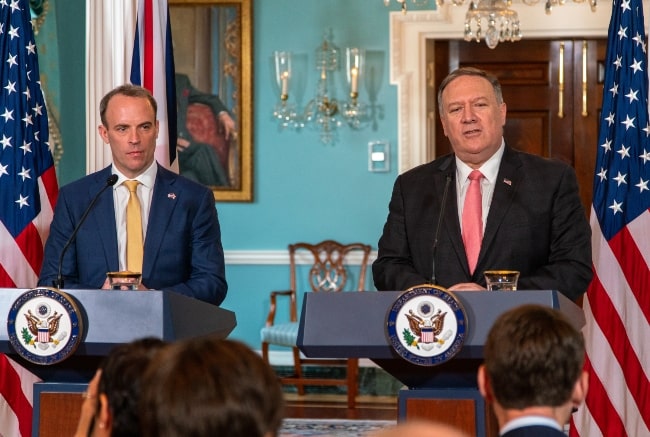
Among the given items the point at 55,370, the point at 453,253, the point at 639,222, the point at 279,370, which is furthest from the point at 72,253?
the point at 279,370

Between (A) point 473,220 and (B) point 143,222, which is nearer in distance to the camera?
(A) point 473,220

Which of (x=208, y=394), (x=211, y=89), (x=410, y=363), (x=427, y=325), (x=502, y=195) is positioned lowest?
(x=410, y=363)

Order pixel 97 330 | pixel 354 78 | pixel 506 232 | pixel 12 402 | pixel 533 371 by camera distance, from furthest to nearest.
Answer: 1. pixel 354 78
2. pixel 12 402
3. pixel 506 232
4. pixel 97 330
5. pixel 533 371

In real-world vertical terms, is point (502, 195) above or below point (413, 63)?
below

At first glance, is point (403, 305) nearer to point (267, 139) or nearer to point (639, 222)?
point (639, 222)

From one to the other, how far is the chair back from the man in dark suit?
4684 mm

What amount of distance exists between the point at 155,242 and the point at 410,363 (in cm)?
114

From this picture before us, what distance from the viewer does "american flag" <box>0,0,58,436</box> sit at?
482 cm

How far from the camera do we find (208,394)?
1336 mm

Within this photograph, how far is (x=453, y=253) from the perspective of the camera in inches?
138

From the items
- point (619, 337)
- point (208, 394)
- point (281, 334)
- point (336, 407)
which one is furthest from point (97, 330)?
point (336, 407)

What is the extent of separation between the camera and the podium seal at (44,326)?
9.82 feet

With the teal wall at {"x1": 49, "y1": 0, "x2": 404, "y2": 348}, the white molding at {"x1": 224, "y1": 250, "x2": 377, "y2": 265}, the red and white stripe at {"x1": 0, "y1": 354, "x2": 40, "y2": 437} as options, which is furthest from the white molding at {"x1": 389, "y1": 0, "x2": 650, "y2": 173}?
the red and white stripe at {"x1": 0, "y1": 354, "x2": 40, "y2": 437}

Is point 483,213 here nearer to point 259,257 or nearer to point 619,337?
point 619,337
